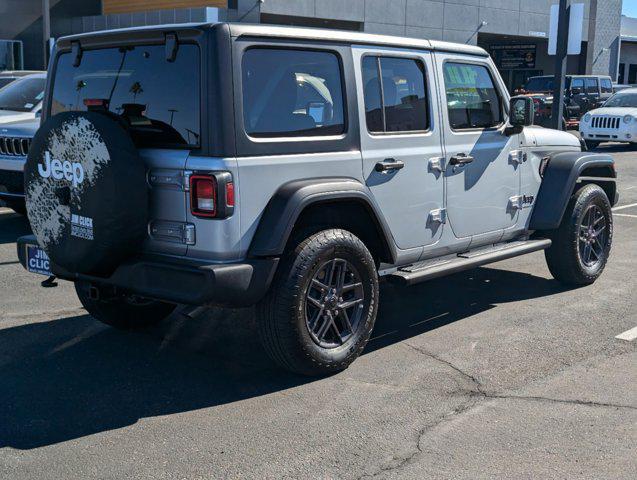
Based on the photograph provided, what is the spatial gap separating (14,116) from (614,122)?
1558cm

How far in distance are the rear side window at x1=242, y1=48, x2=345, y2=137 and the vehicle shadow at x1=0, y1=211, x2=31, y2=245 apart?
203 inches

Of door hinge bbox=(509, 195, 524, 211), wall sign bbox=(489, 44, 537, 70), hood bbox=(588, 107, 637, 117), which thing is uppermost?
wall sign bbox=(489, 44, 537, 70)

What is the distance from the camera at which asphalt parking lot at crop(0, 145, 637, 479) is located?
3.88m

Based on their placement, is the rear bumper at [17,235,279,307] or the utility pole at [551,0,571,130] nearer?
the rear bumper at [17,235,279,307]

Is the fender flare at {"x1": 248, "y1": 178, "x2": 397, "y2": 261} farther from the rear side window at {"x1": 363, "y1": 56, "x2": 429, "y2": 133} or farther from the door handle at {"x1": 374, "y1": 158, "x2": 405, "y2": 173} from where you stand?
the rear side window at {"x1": 363, "y1": 56, "x2": 429, "y2": 133}

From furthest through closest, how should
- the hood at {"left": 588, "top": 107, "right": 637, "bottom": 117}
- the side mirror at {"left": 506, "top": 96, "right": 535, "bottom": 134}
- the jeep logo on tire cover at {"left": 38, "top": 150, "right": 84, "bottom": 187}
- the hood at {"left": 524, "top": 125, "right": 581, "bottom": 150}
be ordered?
1. the hood at {"left": 588, "top": 107, "right": 637, "bottom": 117}
2. the hood at {"left": 524, "top": 125, "right": 581, "bottom": 150}
3. the side mirror at {"left": 506, "top": 96, "right": 535, "bottom": 134}
4. the jeep logo on tire cover at {"left": 38, "top": 150, "right": 84, "bottom": 187}

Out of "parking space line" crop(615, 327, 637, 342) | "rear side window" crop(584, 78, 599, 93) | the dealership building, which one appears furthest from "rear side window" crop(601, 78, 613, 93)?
"parking space line" crop(615, 327, 637, 342)

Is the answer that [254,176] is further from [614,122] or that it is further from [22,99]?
[614,122]

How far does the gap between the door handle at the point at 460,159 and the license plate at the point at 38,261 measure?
2731 millimetres

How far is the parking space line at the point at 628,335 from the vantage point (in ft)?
19.0

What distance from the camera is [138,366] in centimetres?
515

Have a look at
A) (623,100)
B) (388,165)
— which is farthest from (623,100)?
(388,165)

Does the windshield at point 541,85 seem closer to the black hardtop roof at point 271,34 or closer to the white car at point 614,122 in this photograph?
the white car at point 614,122

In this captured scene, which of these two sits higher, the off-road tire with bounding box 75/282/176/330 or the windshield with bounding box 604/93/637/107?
the windshield with bounding box 604/93/637/107
